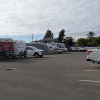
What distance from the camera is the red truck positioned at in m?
21.7

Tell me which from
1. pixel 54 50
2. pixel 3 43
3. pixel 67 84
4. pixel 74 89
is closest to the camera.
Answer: pixel 74 89

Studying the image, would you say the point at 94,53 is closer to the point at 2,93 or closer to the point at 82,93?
the point at 82,93

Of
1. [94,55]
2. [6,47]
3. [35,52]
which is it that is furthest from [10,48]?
[94,55]

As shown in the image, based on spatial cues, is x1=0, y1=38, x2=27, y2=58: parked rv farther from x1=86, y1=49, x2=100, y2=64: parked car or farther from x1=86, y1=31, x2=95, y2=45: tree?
x1=86, y1=31, x2=95, y2=45: tree

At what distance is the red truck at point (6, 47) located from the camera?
71.1 feet

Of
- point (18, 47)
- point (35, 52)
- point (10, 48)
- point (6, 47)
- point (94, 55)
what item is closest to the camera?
point (94, 55)

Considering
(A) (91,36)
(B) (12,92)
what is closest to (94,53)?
(B) (12,92)

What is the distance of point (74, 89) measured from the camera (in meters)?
7.02

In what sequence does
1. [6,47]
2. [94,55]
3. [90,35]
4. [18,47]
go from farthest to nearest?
[90,35] → [18,47] → [6,47] → [94,55]

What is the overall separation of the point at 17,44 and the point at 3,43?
1823 mm

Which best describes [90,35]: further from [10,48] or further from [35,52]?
[10,48]

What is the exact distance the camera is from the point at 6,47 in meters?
22.0

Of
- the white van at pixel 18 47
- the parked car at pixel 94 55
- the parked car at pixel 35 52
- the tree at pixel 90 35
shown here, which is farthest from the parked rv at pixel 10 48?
the tree at pixel 90 35

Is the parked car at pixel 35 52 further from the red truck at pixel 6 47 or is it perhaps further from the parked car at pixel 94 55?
the parked car at pixel 94 55
